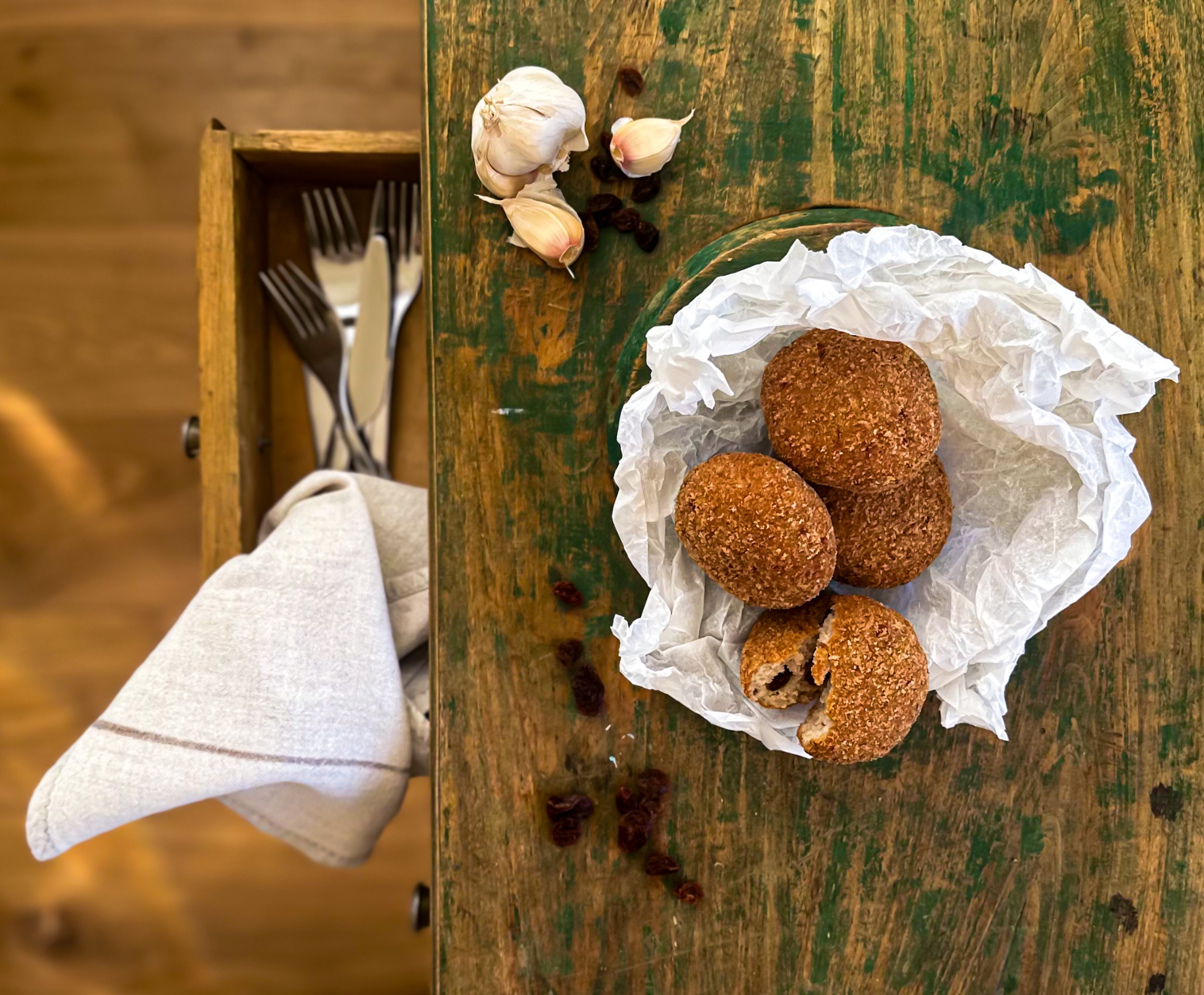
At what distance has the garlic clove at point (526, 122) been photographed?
Result: 0.70 meters

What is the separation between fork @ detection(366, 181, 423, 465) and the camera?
0.98 meters

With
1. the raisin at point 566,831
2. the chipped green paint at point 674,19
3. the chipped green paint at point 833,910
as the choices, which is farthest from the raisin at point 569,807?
the chipped green paint at point 674,19

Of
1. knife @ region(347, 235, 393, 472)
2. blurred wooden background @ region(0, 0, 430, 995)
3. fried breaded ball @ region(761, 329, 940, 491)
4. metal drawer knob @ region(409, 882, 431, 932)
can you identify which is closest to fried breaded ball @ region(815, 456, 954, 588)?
fried breaded ball @ region(761, 329, 940, 491)

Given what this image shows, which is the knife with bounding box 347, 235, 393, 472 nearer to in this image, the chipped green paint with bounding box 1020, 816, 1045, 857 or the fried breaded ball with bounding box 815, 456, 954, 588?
the fried breaded ball with bounding box 815, 456, 954, 588

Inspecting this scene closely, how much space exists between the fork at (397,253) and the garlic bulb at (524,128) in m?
0.26

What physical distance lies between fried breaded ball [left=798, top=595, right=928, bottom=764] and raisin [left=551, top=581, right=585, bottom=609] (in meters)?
0.21

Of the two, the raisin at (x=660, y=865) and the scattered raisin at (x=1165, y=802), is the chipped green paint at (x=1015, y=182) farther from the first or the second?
the raisin at (x=660, y=865)

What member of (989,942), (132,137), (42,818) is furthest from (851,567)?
(132,137)

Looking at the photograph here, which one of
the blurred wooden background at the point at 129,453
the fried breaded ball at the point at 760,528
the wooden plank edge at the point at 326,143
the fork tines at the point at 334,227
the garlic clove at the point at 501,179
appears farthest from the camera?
the blurred wooden background at the point at 129,453

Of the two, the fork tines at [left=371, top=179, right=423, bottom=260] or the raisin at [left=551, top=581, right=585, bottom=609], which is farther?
the fork tines at [left=371, top=179, right=423, bottom=260]

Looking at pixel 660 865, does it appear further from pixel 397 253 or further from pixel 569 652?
Result: pixel 397 253

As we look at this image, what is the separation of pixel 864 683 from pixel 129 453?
1.06 meters

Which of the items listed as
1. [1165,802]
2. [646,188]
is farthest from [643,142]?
[1165,802]

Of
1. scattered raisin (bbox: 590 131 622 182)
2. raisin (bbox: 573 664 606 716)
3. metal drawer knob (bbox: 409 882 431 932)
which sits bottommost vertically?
metal drawer knob (bbox: 409 882 431 932)
